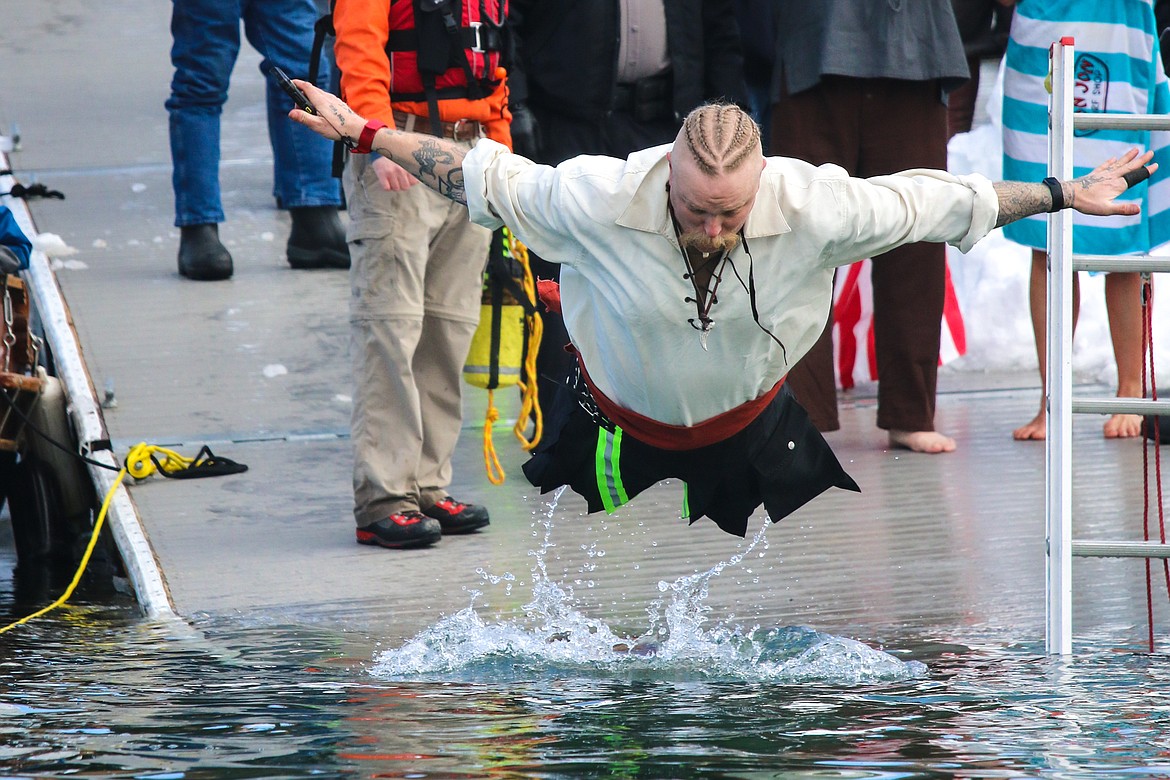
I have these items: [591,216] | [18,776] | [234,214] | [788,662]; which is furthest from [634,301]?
[234,214]

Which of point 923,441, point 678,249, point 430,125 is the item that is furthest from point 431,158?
point 923,441

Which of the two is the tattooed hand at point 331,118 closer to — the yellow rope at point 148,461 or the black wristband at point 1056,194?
the black wristband at point 1056,194

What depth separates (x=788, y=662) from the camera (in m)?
3.63

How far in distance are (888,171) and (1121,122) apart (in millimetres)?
1535

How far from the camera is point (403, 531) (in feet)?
15.4

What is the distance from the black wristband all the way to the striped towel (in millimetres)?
1928

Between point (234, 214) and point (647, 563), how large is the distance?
416cm

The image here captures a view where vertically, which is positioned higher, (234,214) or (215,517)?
(234,214)

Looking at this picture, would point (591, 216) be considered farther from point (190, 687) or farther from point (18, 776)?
point (18, 776)

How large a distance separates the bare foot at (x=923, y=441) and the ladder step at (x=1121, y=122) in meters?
1.84

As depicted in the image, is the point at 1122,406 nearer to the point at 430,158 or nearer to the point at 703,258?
the point at 703,258

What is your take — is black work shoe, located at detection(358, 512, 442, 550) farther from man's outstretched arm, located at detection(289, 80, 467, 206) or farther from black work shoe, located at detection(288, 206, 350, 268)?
black work shoe, located at detection(288, 206, 350, 268)

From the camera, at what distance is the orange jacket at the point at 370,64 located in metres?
4.52

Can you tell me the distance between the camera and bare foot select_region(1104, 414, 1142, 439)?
19.4ft
